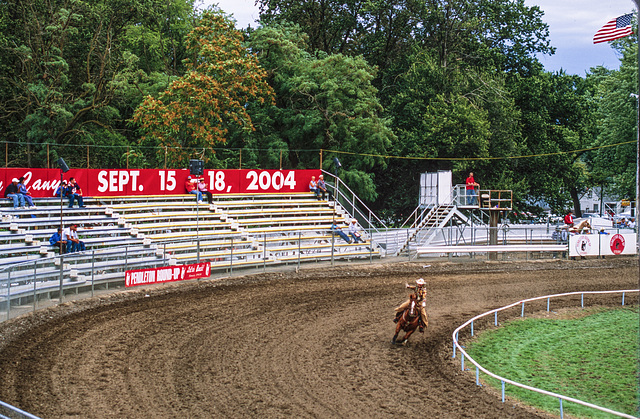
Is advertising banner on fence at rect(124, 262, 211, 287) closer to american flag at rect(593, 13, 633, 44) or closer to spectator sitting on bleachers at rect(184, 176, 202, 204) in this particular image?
spectator sitting on bleachers at rect(184, 176, 202, 204)

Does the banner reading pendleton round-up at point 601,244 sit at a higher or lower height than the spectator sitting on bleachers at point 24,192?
lower

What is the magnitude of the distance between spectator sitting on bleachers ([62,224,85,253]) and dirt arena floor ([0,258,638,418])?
11.4ft

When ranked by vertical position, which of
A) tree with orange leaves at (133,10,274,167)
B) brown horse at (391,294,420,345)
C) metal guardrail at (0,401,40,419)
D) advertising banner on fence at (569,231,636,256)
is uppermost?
tree with orange leaves at (133,10,274,167)

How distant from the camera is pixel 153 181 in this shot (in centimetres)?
2966

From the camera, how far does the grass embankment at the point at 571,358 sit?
11977 millimetres

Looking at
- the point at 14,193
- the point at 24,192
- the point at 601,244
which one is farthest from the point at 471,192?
the point at 14,193

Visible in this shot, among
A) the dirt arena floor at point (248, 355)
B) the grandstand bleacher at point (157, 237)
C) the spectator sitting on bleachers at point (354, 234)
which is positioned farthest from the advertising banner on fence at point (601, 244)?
the spectator sitting on bleachers at point (354, 234)

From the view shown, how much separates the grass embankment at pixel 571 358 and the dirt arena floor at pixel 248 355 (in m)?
0.87

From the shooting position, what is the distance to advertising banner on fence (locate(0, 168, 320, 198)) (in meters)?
26.4

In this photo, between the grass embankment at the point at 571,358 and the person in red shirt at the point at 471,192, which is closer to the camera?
the grass embankment at the point at 571,358

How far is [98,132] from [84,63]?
5372mm

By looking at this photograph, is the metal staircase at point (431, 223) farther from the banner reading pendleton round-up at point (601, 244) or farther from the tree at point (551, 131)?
the tree at point (551, 131)

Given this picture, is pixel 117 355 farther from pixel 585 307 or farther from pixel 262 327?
pixel 585 307

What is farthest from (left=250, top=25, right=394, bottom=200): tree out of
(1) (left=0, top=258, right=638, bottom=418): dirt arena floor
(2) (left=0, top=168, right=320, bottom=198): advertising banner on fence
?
(1) (left=0, top=258, right=638, bottom=418): dirt arena floor
